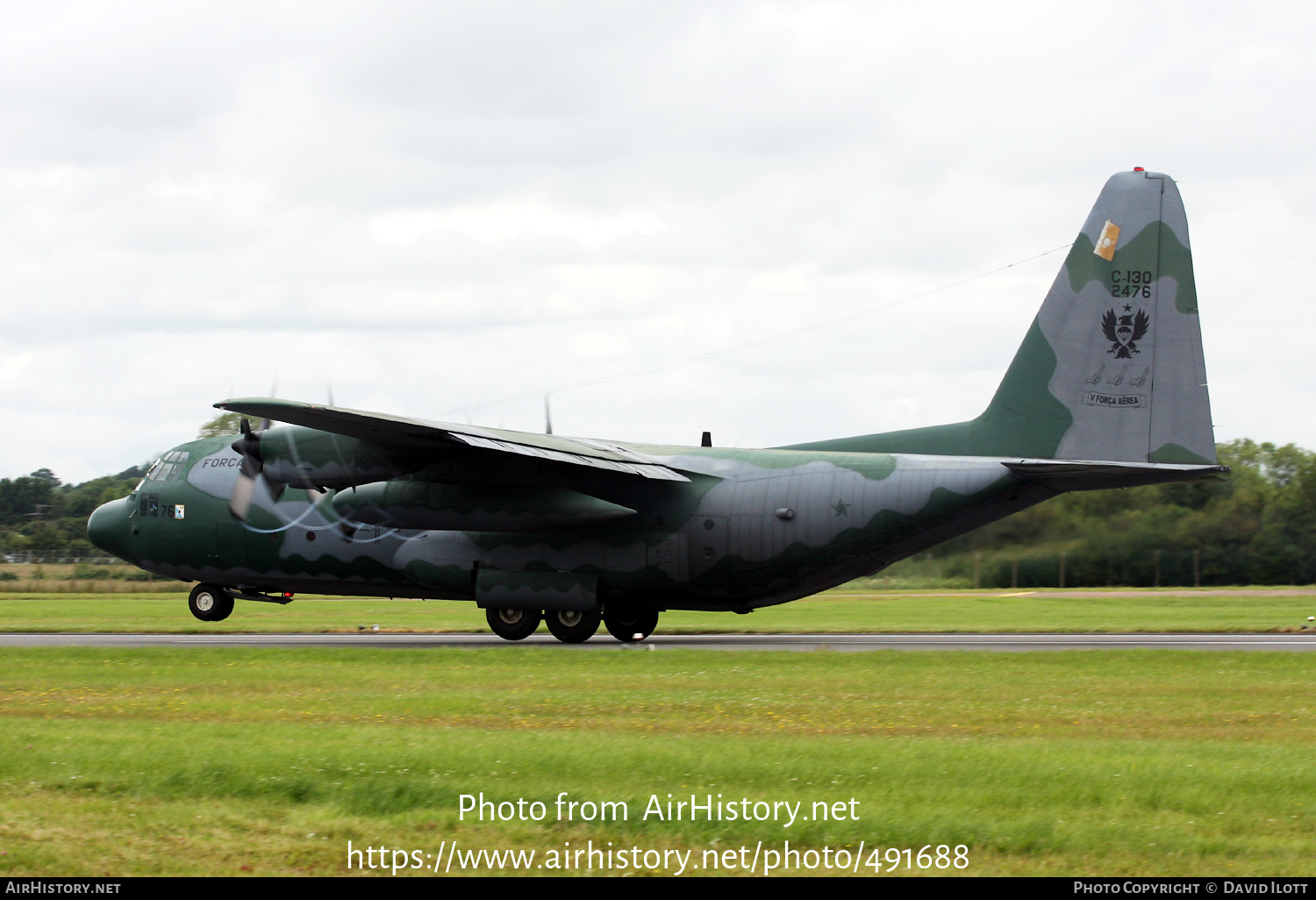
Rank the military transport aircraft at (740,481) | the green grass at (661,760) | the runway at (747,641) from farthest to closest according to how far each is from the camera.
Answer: the runway at (747,641) < the military transport aircraft at (740,481) < the green grass at (661,760)

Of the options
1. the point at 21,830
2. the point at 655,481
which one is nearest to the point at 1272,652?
the point at 655,481

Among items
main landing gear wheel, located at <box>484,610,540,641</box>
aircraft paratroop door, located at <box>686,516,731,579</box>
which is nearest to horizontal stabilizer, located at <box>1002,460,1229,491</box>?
aircraft paratroop door, located at <box>686,516,731,579</box>

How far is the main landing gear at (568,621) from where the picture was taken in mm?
24203

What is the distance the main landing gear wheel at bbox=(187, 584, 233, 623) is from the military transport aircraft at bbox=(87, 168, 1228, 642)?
273 centimetres

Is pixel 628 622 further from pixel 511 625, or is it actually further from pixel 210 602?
pixel 210 602

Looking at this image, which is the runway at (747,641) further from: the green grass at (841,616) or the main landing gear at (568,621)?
the green grass at (841,616)

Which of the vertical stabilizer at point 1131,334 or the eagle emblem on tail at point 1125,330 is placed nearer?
the vertical stabilizer at point 1131,334

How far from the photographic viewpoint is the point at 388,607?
4153 centimetres

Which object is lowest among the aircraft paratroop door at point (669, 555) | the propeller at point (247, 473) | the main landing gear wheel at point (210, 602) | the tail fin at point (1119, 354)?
the main landing gear wheel at point (210, 602)

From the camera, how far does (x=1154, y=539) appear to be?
32.8 m

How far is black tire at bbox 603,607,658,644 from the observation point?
2517 cm

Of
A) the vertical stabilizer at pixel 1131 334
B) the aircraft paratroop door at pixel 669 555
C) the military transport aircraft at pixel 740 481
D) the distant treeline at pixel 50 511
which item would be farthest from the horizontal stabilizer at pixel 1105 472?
the distant treeline at pixel 50 511

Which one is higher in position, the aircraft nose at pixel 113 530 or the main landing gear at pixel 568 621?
the aircraft nose at pixel 113 530

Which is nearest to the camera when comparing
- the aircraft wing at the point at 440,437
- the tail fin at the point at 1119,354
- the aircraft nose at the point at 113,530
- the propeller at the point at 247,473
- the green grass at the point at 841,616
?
the aircraft wing at the point at 440,437
